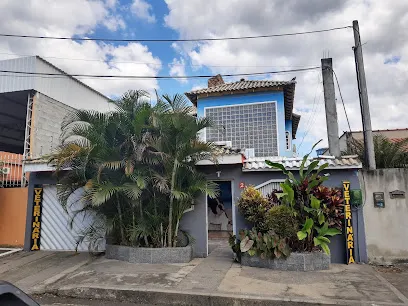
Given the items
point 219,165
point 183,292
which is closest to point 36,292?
point 183,292

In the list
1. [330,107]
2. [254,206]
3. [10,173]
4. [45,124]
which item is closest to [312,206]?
[254,206]

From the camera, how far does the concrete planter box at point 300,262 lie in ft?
24.4

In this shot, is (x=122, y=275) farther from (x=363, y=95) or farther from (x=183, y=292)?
(x=363, y=95)

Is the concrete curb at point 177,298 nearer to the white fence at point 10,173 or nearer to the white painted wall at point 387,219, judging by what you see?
the white painted wall at point 387,219

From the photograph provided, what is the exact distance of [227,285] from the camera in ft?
20.3

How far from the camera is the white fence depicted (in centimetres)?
1082

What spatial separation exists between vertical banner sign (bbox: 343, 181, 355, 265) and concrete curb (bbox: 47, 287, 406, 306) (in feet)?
9.95

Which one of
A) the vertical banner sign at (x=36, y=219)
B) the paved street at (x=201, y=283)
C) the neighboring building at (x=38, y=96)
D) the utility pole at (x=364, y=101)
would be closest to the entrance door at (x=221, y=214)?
the paved street at (x=201, y=283)

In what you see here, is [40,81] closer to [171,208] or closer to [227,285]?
[171,208]

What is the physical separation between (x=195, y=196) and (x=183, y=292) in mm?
3455

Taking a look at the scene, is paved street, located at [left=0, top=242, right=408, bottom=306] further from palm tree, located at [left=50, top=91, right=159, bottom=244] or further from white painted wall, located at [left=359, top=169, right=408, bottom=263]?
palm tree, located at [left=50, top=91, right=159, bottom=244]

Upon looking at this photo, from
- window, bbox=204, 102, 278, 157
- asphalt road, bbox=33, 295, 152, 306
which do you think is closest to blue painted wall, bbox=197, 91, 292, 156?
window, bbox=204, 102, 278, 157

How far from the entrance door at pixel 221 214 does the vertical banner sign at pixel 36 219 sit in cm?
633

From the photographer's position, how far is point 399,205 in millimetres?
8430
